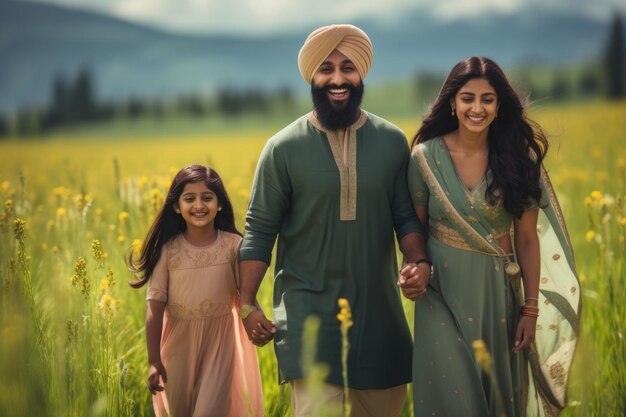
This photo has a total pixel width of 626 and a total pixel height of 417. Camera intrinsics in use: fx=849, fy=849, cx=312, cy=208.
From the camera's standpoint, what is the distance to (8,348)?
112 inches

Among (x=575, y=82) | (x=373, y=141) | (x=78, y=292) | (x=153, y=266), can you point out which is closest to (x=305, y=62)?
(x=373, y=141)

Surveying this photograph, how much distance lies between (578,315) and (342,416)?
129cm

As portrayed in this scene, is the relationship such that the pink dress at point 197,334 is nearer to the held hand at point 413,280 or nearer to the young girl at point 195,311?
the young girl at point 195,311

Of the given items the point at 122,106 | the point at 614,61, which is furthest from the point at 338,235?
the point at 122,106

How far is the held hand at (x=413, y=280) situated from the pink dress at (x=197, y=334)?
89 centimetres

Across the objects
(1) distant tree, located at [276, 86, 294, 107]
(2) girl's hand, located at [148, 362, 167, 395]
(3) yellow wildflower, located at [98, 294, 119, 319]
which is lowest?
(2) girl's hand, located at [148, 362, 167, 395]

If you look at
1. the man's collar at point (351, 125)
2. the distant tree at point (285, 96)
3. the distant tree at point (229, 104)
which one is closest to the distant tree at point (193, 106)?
the distant tree at point (229, 104)

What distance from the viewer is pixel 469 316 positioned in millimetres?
3922

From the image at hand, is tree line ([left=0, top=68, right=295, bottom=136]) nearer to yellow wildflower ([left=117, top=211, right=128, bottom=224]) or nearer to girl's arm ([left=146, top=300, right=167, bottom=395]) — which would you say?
yellow wildflower ([left=117, top=211, right=128, bottom=224])

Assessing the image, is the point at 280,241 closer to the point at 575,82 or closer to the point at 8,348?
the point at 8,348

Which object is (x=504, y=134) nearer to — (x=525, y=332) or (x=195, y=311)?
(x=525, y=332)

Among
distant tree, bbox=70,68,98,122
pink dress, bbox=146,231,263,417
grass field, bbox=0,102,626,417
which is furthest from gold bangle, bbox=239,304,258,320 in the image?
distant tree, bbox=70,68,98,122

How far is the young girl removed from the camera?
159 inches

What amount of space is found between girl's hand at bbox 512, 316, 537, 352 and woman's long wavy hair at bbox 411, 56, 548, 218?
50 centimetres
